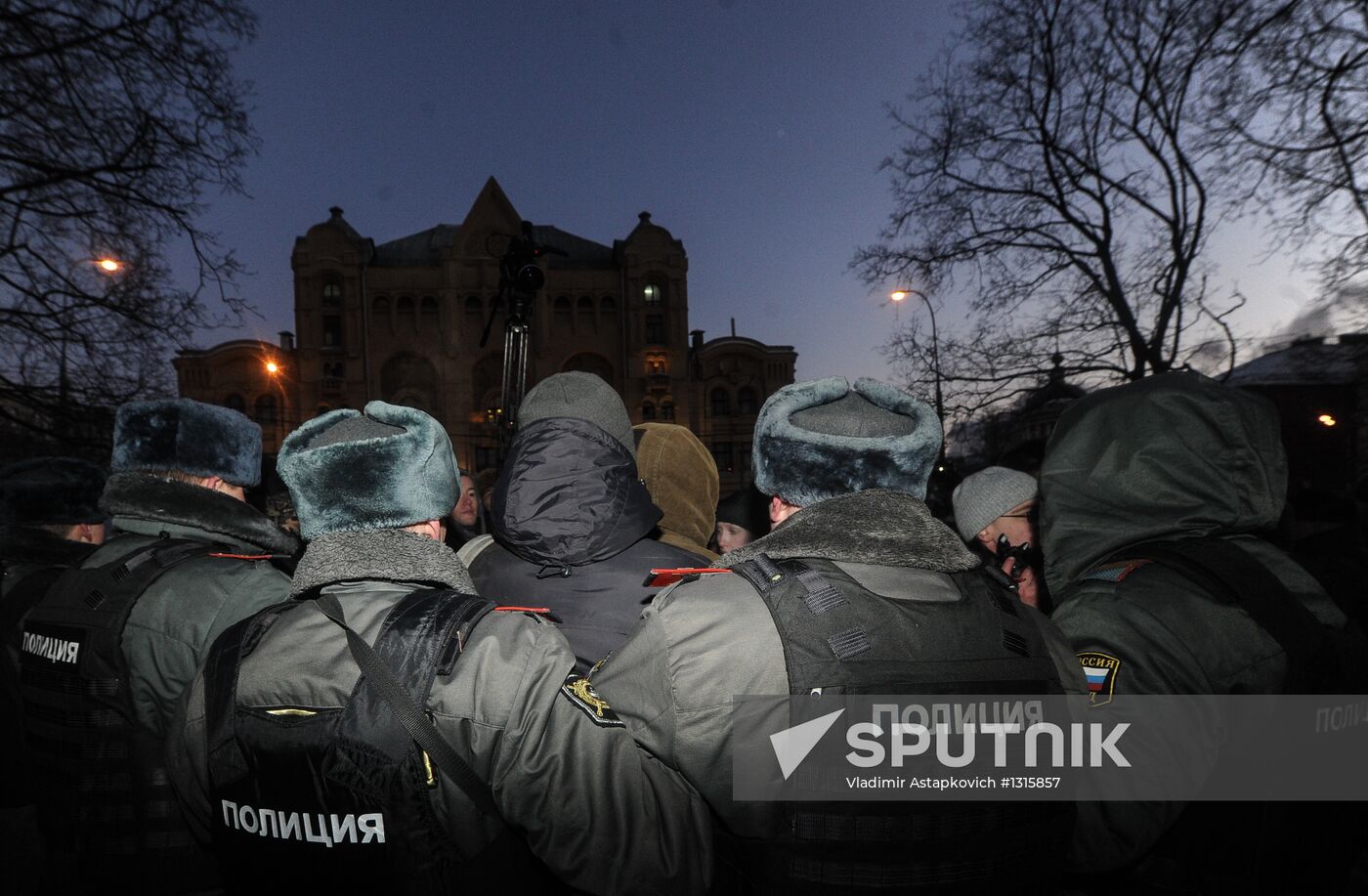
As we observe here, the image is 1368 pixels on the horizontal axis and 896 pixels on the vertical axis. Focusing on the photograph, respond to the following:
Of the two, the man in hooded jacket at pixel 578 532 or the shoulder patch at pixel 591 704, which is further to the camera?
the man in hooded jacket at pixel 578 532

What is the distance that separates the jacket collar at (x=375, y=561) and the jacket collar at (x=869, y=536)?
2.74 feet

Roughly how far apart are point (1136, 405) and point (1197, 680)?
918 mm

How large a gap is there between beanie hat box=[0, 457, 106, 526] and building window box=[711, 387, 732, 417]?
34.2m

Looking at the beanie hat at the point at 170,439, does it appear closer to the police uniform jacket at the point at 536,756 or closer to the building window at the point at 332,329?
the police uniform jacket at the point at 536,756


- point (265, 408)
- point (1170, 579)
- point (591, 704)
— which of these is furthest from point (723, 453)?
point (591, 704)

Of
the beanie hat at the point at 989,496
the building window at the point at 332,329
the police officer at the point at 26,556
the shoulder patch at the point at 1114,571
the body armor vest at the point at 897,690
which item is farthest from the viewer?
the building window at the point at 332,329

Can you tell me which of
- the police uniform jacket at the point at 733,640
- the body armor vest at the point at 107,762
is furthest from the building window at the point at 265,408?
the police uniform jacket at the point at 733,640

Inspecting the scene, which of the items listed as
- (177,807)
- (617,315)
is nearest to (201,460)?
(177,807)

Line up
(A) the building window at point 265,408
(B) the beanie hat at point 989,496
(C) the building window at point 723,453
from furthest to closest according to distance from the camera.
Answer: (C) the building window at point 723,453 → (A) the building window at point 265,408 → (B) the beanie hat at point 989,496

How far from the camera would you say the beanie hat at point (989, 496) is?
383 centimetres

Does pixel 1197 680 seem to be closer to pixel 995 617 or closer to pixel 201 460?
pixel 995 617

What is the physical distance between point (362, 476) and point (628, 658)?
3.13 ft

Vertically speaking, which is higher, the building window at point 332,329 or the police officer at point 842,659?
the building window at point 332,329

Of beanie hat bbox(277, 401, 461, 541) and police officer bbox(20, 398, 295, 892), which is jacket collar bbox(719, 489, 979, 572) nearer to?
beanie hat bbox(277, 401, 461, 541)
